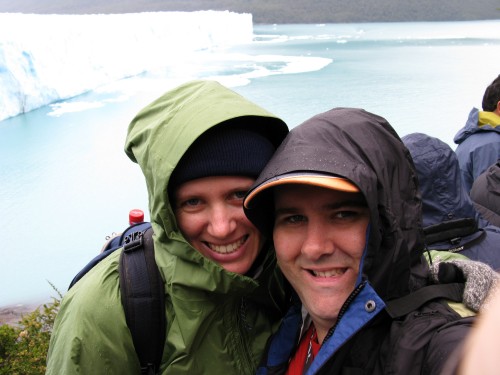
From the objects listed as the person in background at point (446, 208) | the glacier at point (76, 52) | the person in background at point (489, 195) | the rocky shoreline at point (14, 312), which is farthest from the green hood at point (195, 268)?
the glacier at point (76, 52)

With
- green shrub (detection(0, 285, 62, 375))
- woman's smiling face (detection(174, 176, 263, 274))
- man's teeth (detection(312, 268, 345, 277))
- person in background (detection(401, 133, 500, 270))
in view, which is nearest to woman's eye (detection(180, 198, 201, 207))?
woman's smiling face (detection(174, 176, 263, 274))

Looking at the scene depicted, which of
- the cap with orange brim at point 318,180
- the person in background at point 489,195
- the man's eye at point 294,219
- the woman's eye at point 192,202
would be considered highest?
the cap with orange brim at point 318,180

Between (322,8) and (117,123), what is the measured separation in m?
41.8

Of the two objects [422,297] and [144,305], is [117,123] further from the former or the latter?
[422,297]

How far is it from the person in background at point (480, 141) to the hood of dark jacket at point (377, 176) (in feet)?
6.48

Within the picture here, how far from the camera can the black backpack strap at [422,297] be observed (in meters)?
0.86

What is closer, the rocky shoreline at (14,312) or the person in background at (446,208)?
the person in background at (446,208)

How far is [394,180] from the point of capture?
927 millimetres

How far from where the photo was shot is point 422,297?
88cm

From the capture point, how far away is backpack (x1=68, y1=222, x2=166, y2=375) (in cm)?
110

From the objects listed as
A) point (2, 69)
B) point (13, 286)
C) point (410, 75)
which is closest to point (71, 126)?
point (2, 69)

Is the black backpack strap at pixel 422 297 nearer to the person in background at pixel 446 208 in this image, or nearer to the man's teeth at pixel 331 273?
the man's teeth at pixel 331 273

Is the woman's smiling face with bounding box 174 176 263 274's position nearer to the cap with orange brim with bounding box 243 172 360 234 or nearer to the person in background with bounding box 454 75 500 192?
the cap with orange brim with bounding box 243 172 360 234

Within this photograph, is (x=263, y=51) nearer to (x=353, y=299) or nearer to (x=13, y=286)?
(x=13, y=286)
